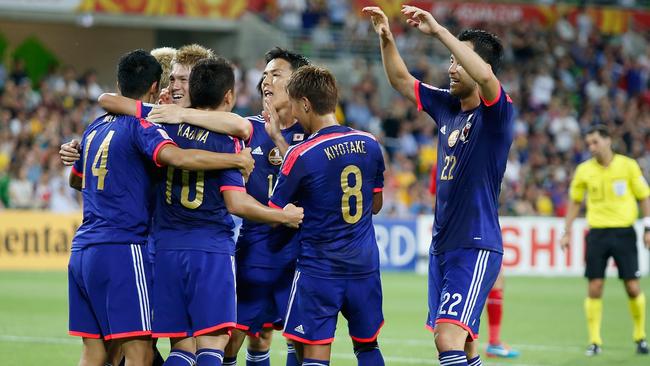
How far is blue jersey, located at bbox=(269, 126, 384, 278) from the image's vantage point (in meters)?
6.57

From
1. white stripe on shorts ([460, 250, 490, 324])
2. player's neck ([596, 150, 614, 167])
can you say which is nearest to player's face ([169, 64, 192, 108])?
white stripe on shorts ([460, 250, 490, 324])

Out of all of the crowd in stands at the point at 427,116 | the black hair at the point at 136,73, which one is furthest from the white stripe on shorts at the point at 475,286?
the crowd in stands at the point at 427,116

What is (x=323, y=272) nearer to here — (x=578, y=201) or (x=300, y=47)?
(x=578, y=201)

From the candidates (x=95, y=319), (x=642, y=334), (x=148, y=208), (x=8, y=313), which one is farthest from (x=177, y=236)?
(x=8, y=313)

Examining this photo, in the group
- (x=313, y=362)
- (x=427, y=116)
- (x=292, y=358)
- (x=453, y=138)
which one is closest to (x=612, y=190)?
(x=453, y=138)

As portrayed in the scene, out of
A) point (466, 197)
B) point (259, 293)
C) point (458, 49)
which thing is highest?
point (458, 49)

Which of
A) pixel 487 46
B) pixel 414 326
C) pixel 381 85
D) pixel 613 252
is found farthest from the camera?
pixel 381 85

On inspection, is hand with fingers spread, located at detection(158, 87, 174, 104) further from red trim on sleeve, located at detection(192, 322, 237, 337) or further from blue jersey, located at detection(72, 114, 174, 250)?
red trim on sleeve, located at detection(192, 322, 237, 337)

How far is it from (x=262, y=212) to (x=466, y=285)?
143 cm

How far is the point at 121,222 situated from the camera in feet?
21.6

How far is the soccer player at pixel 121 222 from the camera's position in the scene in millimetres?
6469

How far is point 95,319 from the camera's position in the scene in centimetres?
663

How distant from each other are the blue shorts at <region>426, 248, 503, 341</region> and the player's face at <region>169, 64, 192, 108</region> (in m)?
2.13

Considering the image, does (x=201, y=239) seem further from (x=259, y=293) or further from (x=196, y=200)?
(x=259, y=293)
